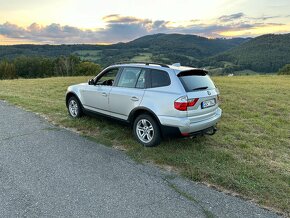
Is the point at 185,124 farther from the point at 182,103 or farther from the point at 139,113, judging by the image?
the point at 139,113

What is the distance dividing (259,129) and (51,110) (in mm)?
6715

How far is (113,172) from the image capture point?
4.68 meters

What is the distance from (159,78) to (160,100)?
1.71ft

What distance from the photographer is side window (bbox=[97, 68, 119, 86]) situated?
22.6 ft

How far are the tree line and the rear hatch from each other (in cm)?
4962

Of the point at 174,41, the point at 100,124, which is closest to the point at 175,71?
the point at 100,124

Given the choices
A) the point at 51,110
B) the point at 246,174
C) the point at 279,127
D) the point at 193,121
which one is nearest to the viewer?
the point at 246,174

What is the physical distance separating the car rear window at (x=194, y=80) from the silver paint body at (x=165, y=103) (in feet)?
0.30

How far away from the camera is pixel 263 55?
251ft

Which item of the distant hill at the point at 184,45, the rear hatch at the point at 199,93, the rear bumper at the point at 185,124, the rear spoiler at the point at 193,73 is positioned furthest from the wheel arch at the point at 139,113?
the distant hill at the point at 184,45

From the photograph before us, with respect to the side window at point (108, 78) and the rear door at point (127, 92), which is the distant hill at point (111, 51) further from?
the rear door at point (127, 92)

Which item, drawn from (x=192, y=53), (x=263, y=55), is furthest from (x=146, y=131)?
(x=192, y=53)

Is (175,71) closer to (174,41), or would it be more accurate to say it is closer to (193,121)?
(193,121)

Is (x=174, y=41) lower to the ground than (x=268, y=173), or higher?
higher
